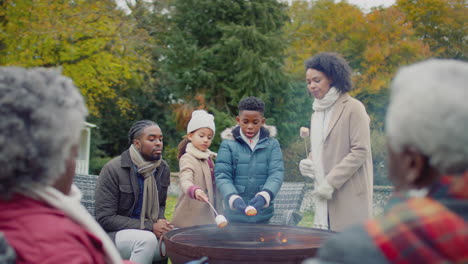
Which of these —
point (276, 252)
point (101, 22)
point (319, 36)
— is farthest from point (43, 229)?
point (319, 36)

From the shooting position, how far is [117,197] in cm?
365

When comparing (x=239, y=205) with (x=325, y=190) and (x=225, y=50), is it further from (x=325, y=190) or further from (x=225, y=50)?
(x=225, y=50)

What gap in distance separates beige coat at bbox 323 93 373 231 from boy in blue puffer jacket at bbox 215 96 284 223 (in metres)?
0.52

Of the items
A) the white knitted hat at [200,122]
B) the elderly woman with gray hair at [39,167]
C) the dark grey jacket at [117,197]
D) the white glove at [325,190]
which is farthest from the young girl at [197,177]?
the elderly woman with gray hair at [39,167]

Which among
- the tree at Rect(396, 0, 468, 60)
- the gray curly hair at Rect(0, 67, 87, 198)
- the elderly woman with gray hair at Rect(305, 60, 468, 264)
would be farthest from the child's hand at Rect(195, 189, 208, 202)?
the tree at Rect(396, 0, 468, 60)

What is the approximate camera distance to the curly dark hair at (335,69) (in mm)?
3422

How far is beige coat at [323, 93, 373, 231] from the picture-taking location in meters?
3.23

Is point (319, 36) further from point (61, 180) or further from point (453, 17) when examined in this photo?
point (61, 180)

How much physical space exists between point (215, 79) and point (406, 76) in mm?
14168

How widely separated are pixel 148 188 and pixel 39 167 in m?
2.40

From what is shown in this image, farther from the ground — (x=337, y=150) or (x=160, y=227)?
(x=337, y=150)

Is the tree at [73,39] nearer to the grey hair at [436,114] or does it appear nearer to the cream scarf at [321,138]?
the cream scarf at [321,138]

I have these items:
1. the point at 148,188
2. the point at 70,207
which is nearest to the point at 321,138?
the point at 148,188

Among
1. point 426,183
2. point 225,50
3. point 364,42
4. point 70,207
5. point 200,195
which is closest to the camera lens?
point 426,183
